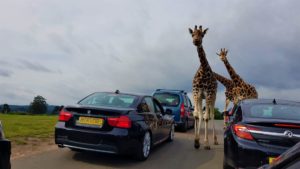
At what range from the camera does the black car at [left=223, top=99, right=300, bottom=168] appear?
698 centimetres

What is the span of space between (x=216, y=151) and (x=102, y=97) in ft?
12.2

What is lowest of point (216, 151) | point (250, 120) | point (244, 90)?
point (216, 151)

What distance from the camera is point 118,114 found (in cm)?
908

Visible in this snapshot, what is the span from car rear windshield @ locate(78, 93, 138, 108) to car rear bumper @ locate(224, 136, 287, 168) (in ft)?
10.6

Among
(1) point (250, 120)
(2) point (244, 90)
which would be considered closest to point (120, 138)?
(1) point (250, 120)

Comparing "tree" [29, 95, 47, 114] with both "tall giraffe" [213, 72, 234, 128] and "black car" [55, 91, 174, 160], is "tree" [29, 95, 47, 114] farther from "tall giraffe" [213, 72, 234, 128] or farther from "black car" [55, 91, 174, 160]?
"black car" [55, 91, 174, 160]

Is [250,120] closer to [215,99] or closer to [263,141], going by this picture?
[263,141]

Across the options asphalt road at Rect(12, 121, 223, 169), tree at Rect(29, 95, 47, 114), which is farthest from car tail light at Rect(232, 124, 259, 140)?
tree at Rect(29, 95, 47, 114)

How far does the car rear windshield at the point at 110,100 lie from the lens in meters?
10.0

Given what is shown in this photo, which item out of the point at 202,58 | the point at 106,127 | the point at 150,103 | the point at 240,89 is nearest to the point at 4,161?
the point at 106,127

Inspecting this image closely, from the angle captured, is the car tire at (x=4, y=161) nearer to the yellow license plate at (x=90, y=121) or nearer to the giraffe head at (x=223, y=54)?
the yellow license plate at (x=90, y=121)

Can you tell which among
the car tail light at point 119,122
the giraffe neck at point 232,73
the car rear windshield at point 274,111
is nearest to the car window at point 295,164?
the car rear windshield at point 274,111

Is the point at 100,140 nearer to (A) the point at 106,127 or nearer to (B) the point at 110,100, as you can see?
(A) the point at 106,127

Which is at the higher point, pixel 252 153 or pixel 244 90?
pixel 244 90
